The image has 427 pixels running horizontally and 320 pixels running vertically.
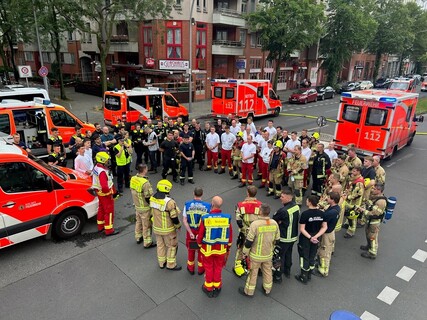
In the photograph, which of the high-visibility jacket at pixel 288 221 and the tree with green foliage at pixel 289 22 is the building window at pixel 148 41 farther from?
the high-visibility jacket at pixel 288 221

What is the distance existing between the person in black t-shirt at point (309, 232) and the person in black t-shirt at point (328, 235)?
0.14m

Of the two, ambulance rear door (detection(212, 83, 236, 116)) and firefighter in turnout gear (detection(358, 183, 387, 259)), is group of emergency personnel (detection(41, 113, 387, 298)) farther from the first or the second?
ambulance rear door (detection(212, 83, 236, 116))

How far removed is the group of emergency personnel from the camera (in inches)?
188

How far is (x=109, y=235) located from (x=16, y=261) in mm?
1751

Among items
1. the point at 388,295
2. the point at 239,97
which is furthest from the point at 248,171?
→ the point at 239,97

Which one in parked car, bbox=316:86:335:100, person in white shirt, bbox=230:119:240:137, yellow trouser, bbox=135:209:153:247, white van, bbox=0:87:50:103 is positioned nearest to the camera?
yellow trouser, bbox=135:209:153:247

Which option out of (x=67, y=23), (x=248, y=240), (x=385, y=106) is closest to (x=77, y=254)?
(x=248, y=240)

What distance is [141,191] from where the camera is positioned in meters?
5.68

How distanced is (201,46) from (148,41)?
4713mm

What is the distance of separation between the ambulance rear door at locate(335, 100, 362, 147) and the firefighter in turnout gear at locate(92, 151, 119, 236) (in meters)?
9.13

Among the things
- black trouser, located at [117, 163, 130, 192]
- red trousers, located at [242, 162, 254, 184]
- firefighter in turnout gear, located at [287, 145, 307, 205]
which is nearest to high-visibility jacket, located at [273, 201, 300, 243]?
firefighter in turnout gear, located at [287, 145, 307, 205]

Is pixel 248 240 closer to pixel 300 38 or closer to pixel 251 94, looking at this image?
pixel 251 94

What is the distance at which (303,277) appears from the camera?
5477 millimetres

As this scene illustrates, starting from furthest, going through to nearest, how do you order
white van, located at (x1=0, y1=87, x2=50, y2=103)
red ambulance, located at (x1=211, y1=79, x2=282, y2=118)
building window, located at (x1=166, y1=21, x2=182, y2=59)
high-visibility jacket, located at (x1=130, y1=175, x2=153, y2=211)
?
building window, located at (x1=166, y1=21, x2=182, y2=59), red ambulance, located at (x1=211, y1=79, x2=282, y2=118), white van, located at (x1=0, y1=87, x2=50, y2=103), high-visibility jacket, located at (x1=130, y1=175, x2=153, y2=211)
